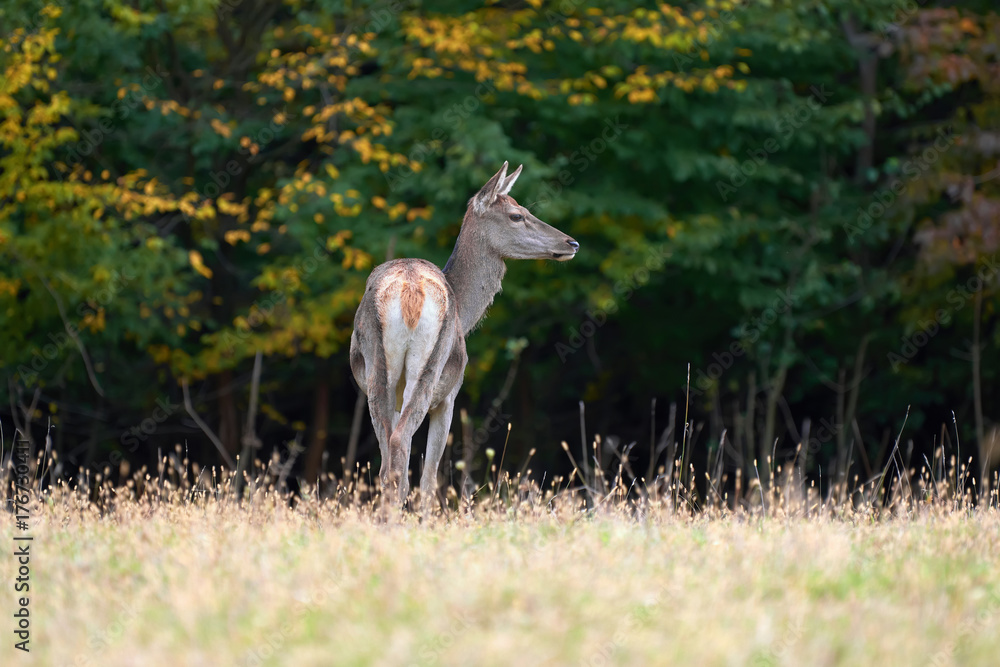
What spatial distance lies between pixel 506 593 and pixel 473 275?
4.34 metres

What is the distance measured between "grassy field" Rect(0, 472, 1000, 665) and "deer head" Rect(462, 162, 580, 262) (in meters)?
2.94

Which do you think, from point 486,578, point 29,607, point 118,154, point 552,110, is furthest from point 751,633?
point 118,154

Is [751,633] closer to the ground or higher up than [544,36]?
closer to the ground

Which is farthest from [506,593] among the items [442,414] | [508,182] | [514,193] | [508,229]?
[514,193]

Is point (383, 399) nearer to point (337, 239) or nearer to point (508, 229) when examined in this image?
point (508, 229)

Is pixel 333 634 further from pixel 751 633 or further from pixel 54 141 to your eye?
pixel 54 141

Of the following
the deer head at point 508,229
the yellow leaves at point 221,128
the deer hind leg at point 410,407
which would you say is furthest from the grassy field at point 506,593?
the yellow leaves at point 221,128

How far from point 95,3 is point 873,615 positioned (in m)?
10.8

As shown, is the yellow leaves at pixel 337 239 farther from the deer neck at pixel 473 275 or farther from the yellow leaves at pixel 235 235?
the deer neck at pixel 473 275

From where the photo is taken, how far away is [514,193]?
1239cm

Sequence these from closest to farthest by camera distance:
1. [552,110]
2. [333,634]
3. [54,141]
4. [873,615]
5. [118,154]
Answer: [333,634]
[873,615]
[54,141]
[552,110]
[118,154]

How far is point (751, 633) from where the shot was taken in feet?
12.2

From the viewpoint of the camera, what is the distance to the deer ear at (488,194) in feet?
26.6

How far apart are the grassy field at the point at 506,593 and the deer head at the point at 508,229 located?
294 centimetres
